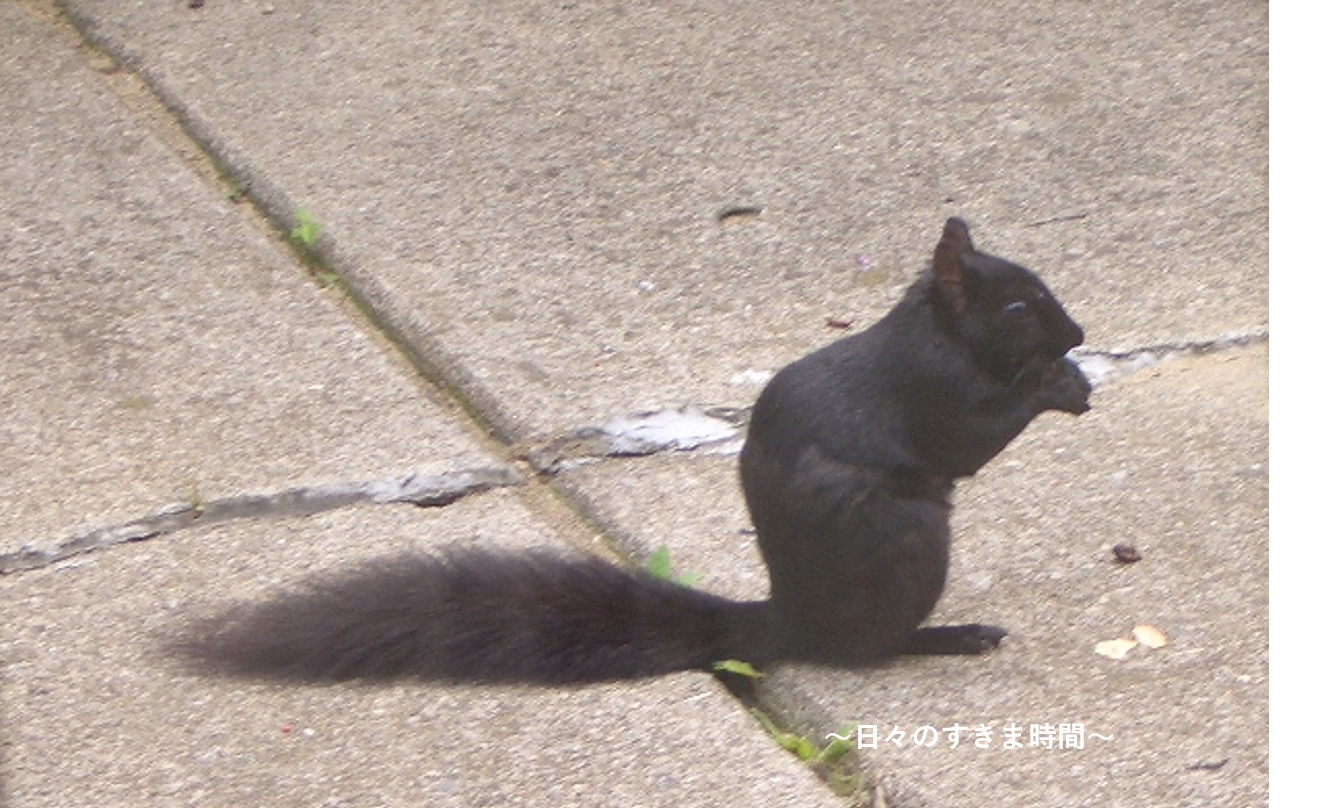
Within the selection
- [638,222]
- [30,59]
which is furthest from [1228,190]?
[30,59]

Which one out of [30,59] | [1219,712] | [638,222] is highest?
[1219,712]

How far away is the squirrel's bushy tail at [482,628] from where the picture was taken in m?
2.83

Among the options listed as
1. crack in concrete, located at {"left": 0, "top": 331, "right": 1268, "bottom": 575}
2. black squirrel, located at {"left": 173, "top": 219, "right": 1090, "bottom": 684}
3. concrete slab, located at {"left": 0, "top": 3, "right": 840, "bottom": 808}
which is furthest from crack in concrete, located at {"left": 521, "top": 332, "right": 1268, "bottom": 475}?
black squirrel, located at {"left": 173, "top": 219, "right": 1090, "bottom": 684}

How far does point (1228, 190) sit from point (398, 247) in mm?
1982

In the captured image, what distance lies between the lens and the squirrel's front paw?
294cm

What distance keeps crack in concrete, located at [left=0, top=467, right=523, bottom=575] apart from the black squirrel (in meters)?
0.39

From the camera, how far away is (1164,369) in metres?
3.77

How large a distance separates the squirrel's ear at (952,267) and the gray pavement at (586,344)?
1.80ft

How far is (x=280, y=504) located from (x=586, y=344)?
808 millimetres

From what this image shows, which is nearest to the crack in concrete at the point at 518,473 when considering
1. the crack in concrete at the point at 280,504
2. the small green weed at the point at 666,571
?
the crack in concrete at the point at 280,504

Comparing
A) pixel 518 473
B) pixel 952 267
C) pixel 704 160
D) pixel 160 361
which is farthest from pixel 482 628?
pixel 704 160

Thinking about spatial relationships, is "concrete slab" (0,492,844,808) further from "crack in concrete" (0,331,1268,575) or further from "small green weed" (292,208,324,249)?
"small green weed" (292,208,324,249)

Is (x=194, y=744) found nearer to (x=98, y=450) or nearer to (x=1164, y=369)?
(x=98, y=450)

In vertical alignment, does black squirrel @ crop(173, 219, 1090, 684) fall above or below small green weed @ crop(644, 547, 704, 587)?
above
